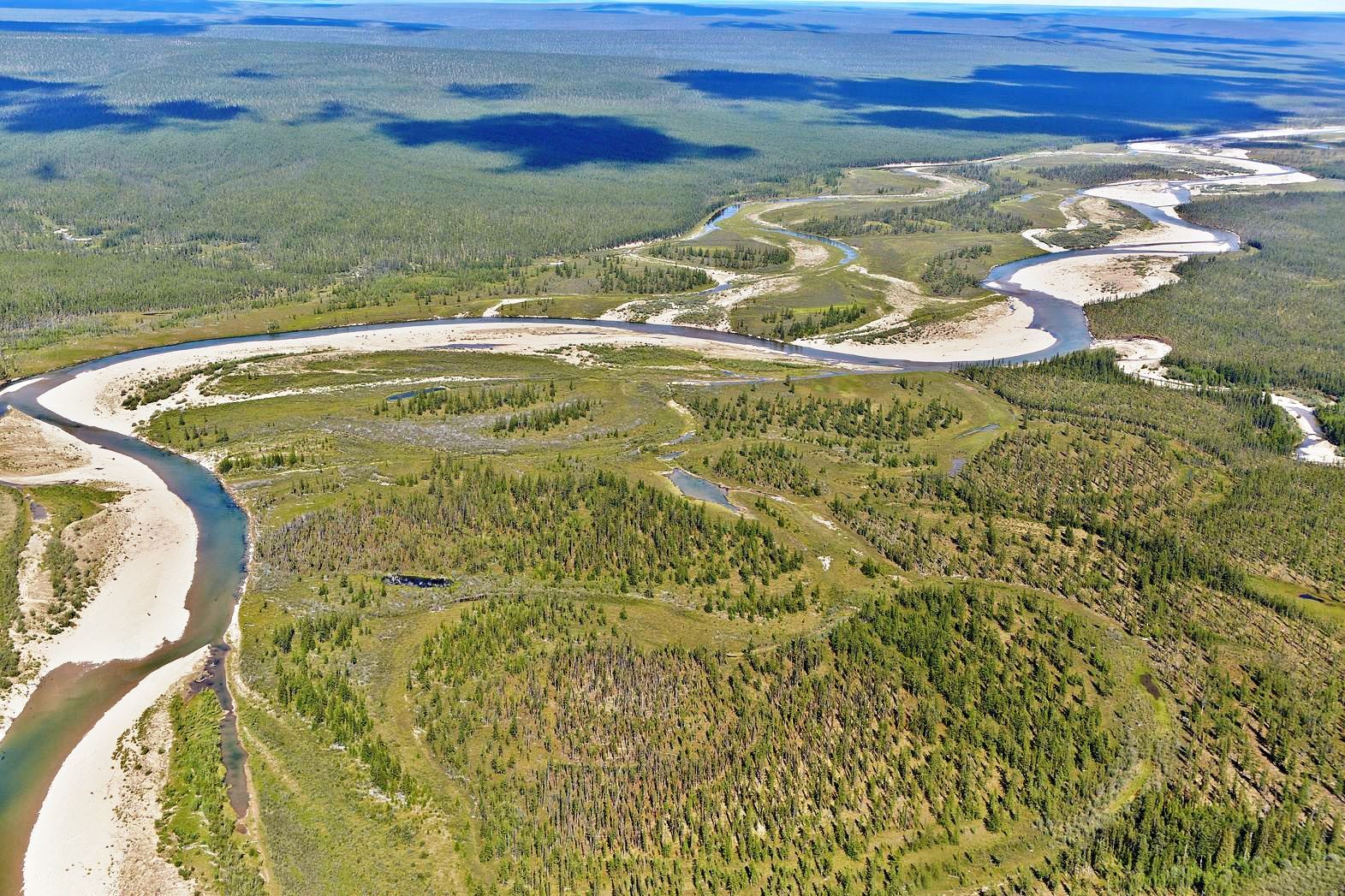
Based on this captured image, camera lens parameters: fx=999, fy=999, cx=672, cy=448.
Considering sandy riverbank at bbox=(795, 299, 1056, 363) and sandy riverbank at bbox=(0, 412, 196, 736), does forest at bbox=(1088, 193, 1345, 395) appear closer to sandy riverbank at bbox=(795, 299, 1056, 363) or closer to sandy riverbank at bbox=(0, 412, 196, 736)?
sandy riverbank at bbox=(795, 299, 1056, 363)

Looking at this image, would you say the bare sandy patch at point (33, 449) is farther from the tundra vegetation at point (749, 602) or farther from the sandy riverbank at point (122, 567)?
the tundra vegetation at point (749, 602)

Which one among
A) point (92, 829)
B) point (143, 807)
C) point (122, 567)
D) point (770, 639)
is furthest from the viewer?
point (122, 567)

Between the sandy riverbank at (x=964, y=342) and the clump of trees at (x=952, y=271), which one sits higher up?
the clump of trees at (x=952, y=271)

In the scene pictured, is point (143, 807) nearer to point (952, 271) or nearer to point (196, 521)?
point (196, 521)

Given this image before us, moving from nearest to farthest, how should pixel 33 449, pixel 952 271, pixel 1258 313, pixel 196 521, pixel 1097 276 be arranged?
pixel 196 521, pixel 33 449, pixel 1258 313, pixel 1097 276, pixel 952 271

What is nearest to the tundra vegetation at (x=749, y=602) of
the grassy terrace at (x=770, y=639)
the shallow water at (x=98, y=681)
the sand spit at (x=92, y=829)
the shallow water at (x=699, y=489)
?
the grassy terrace at (x=770, y=639)

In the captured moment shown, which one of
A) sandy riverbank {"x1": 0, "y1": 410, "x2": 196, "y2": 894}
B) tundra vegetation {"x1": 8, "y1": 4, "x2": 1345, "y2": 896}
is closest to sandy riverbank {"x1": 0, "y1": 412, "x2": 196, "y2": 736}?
sandy riverbank {"x1": 0, "y1": 410, "x2": 196, "y2": 894}

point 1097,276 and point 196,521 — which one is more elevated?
point 1097,276

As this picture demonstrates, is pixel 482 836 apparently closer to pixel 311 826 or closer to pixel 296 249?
pixel 311 826

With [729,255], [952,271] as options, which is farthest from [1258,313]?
[729,255]

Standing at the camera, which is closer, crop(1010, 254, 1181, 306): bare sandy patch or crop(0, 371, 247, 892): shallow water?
crop(0, 371, 247, 892): shallow water

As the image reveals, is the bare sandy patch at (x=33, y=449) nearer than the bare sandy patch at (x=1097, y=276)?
Yes
